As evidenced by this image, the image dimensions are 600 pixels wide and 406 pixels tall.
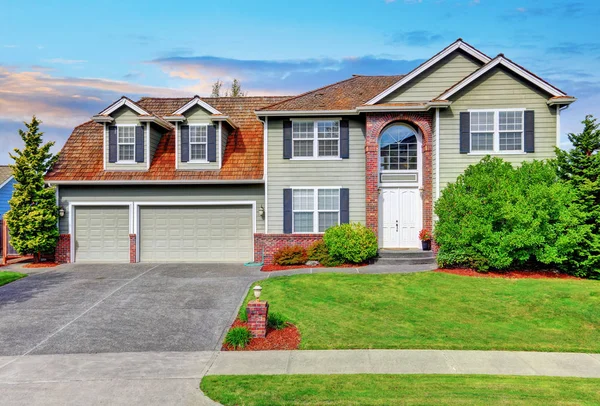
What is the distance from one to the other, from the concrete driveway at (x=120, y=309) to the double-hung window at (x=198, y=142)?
4.75 meters

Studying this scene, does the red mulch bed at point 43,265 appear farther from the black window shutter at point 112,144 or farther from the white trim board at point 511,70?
the white trim board at point 511,70

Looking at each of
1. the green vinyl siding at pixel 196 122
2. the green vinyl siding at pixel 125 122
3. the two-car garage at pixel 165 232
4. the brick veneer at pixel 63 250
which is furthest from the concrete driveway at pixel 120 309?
the green vinyl siding at pixel 125 122

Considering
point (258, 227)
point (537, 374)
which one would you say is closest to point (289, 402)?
point (537, 374)

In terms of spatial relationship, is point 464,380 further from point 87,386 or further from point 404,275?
point 404,275

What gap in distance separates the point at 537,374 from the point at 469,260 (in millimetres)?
7820

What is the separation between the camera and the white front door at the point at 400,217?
17625 mm

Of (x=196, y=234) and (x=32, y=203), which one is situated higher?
(x=32, y=203)

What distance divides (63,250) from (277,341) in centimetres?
1329

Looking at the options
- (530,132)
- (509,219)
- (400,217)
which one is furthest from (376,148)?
(530,132)

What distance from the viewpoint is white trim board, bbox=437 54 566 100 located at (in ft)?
53.6

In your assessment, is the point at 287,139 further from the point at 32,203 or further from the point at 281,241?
the point at 32,203

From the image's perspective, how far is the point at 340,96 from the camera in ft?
61.8

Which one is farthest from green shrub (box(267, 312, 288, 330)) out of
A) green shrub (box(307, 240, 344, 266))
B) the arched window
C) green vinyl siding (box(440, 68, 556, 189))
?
the arched window

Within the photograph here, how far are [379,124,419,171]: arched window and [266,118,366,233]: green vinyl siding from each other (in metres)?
0.83
